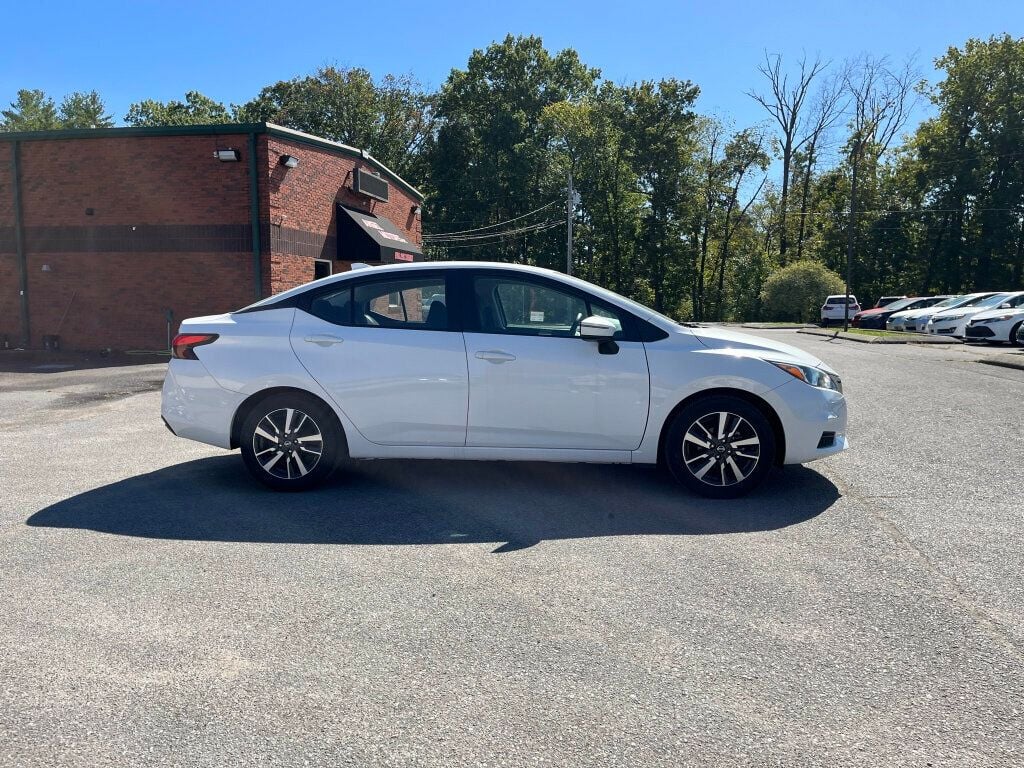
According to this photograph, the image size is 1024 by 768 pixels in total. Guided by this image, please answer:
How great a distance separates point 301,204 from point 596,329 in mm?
14885

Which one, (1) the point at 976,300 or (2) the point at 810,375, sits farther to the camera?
(1) the point at 976,300

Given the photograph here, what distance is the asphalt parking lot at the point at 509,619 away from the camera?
2.70 metres

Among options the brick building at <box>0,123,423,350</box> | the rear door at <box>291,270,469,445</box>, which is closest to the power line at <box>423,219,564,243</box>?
the brick building at <box>0,123,423,350</box>

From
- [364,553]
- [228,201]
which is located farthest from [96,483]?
[228,201]

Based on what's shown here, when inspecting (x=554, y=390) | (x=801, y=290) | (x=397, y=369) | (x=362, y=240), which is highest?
(x=362, y=240)

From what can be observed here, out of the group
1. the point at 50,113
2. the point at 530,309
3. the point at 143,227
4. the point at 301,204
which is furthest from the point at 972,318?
the point at 50,113

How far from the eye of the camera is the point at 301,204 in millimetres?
18734

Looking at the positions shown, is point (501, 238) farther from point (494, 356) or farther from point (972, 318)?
point (494, 356)

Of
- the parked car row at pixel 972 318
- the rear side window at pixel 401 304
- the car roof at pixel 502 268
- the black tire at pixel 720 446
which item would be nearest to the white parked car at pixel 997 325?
the parked car row at pixel 972 318

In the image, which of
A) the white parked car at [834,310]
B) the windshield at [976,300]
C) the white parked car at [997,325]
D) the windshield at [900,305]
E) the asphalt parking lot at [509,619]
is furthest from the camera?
the white parked car at [834,310]

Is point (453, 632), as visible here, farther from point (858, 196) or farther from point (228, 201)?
point (858, 196)

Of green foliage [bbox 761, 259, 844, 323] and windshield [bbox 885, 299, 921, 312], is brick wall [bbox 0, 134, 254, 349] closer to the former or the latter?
windshield [bbox 885, 299, 921, 312]

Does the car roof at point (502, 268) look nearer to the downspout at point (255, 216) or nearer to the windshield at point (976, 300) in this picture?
the downspout at point (255, 216)

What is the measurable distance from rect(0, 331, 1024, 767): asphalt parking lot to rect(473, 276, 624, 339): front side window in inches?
47.4
